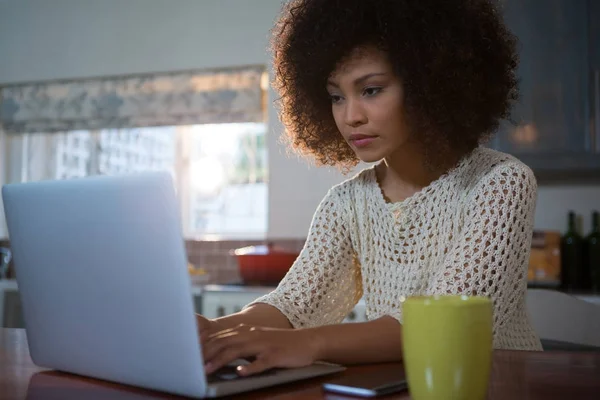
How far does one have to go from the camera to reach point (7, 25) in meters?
4.22

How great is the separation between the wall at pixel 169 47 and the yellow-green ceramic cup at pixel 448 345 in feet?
9.47

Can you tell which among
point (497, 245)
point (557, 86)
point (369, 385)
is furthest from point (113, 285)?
Result: point (557, 86)

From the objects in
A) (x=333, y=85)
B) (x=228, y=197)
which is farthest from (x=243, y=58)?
(x=333, y=85)

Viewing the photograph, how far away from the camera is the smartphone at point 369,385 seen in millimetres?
723

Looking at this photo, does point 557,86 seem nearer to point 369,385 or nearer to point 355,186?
point 355,186

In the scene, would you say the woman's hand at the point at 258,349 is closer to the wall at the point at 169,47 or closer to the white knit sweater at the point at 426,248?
the white knit sweater at the point at 426,248

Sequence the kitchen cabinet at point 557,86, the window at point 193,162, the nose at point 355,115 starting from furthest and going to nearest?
the window at point 193,162, the kitchen cabinet at point 557,86, the nose at point 355,115

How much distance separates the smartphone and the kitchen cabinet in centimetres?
228

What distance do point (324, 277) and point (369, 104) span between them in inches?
13.8

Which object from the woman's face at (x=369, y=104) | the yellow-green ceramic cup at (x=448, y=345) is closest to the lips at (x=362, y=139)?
the woman's face at (x=369, y=104)

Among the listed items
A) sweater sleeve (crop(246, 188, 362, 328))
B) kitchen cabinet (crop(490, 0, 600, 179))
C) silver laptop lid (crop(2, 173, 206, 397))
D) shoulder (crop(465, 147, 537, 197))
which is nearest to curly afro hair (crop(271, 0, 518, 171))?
shoulder (crop(465, 147, 537, 197))

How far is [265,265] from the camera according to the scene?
3137mm

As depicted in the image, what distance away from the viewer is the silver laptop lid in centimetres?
66

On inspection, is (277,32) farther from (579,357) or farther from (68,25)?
(68,25)
